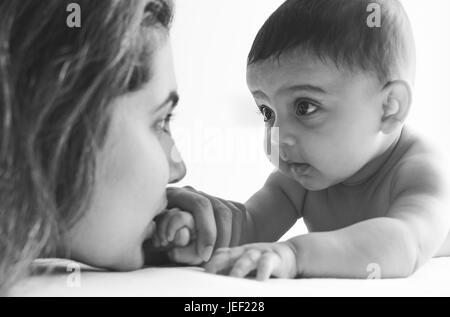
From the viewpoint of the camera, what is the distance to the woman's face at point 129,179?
0.60 m

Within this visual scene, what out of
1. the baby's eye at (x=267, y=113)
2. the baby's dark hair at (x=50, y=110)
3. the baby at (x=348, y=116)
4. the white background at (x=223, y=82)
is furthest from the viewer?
the white background at (x=223, y=82)

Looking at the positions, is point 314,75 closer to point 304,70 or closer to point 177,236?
point 304,70

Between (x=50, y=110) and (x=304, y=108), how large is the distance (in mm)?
361

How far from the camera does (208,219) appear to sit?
2.48ft

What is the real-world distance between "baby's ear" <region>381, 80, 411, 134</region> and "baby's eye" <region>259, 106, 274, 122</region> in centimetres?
15

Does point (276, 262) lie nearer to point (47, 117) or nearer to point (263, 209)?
point (47, 117)

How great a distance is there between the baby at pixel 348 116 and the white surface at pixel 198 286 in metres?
0.09

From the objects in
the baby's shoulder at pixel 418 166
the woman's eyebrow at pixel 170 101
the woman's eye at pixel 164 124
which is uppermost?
the woman's eyebrow at pixel 170 101

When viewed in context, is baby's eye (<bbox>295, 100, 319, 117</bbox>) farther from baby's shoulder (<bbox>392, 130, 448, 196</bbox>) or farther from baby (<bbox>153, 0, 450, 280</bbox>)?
baby's shoulder (<bbox>392, 130, 448, 196</bbox>)

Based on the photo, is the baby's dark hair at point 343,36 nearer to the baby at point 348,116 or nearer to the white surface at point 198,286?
the baby at point 348,116

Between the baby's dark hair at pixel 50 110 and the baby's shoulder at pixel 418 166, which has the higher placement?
the baby's dark hair at pixel 50 110

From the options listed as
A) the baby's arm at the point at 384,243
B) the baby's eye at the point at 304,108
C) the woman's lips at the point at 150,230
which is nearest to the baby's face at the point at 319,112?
the baby's eye at the point at 304,108

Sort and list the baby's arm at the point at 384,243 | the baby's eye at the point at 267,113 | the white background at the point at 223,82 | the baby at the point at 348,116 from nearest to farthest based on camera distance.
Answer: the baby's arm at the point at 384,243 → the baby at the point at 348,116 → the baby's eye at the point at 267,113 → the white background at the point at 223,82
